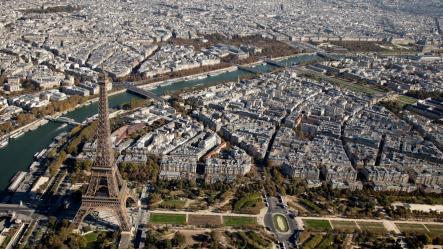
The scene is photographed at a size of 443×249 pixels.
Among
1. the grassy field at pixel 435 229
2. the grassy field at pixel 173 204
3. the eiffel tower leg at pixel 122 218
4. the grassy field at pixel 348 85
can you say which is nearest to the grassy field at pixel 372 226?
the grassy field at pixel 435 229

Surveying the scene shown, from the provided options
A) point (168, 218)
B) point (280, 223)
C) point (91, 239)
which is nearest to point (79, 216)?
point (91, 239)

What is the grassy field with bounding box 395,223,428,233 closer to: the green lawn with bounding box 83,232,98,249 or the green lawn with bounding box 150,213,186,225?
the green lawn with bounding box 150,213,186,225

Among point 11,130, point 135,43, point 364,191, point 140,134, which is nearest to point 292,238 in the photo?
point 364,191

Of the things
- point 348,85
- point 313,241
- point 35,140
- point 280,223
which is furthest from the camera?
point 348,85

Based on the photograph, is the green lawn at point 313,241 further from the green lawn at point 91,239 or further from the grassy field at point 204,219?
the green lawn at point 91,239

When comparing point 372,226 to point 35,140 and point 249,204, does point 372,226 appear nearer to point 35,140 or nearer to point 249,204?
point 249,204
